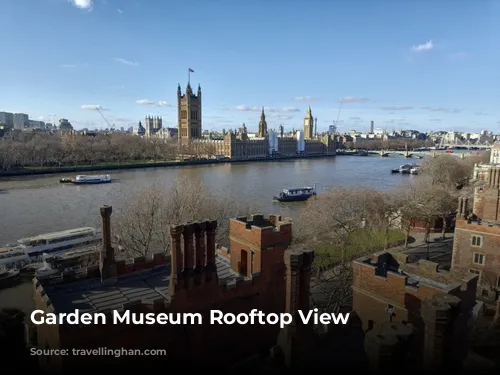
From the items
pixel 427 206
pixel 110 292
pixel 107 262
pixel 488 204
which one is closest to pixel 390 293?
pixel 110 292

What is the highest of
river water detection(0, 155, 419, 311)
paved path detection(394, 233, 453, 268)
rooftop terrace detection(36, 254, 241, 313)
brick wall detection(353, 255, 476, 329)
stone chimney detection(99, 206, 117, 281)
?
stone chimney detection(99, 206, 117, 281)

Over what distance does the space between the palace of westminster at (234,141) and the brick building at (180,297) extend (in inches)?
3443

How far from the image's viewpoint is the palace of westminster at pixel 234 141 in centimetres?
10244

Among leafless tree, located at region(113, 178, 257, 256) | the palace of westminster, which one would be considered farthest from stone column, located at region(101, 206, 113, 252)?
the palace of westminster

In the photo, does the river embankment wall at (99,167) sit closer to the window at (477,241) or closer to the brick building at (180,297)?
the brick building at (180,297)

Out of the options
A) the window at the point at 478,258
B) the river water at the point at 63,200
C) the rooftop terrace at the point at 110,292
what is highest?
the rooftop terrace at the point at 110,292

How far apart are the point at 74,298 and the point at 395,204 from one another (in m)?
23.0

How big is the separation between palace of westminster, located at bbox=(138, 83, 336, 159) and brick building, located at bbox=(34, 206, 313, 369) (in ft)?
287

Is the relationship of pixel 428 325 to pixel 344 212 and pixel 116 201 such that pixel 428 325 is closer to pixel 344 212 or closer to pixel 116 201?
pixel 344 212

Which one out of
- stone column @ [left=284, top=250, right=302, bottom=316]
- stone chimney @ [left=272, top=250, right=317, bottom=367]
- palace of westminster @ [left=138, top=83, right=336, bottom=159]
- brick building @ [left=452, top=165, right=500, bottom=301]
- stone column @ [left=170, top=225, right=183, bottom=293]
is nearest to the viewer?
stone chimney @ [left=272, top=250, right=317, bottom=367]

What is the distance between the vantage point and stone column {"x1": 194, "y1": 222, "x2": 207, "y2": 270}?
7301 millimetres

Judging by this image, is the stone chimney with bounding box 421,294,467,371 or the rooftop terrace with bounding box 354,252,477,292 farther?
the rooftop terrace with bounding box 354,252,477,292

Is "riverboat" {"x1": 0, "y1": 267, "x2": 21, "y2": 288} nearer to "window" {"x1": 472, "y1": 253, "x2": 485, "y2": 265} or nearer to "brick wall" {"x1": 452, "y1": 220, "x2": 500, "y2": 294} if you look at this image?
"brick wall" {"x1": 452, "y1": 220, "x2": 500, "y2": 294}

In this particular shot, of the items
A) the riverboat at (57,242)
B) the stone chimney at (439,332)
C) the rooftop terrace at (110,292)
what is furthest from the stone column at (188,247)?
the riverboat at (57,242)
